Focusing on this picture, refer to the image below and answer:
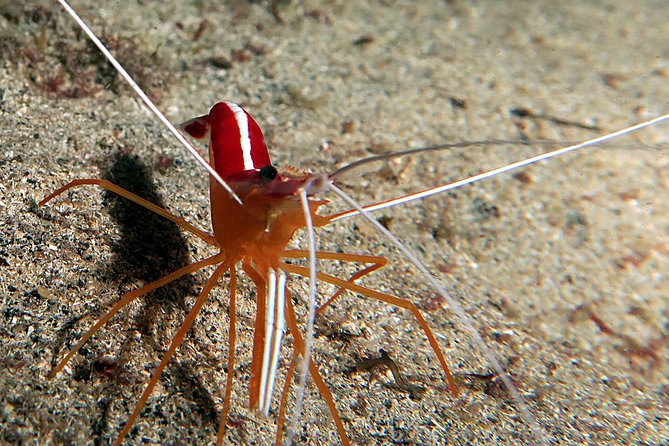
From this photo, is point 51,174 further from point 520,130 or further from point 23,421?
point 520,130

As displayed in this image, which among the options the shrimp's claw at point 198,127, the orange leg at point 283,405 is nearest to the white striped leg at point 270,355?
the orange leg at point 283,405

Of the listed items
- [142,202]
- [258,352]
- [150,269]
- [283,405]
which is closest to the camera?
[258,352]

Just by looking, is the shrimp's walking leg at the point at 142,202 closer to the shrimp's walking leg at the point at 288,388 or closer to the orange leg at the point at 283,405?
the shrimp's walking leg at the point at 288,388

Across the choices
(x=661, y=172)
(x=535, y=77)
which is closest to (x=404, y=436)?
(x=661, y=172)

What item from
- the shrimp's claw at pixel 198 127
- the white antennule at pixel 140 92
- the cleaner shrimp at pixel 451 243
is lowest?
the cleaner shrimp at pixel 451 243

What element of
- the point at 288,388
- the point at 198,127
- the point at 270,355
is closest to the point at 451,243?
the point at 198,127

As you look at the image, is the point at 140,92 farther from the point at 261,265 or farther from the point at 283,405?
the point at 283,405
